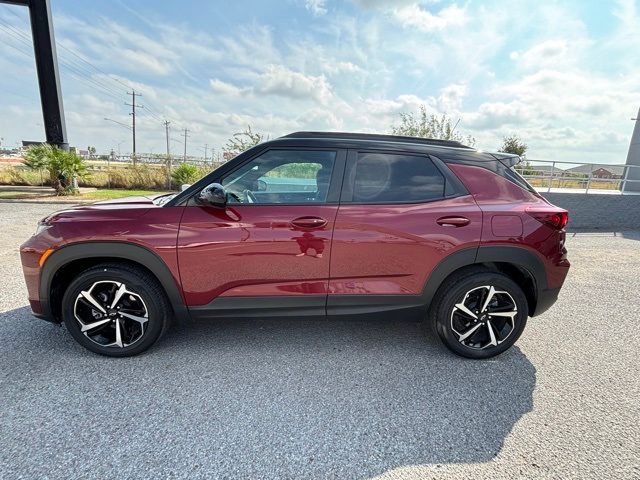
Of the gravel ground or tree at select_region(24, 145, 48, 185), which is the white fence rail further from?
tree at select_region(24, 145, 48, 185)

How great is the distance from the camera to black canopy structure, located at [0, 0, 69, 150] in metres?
11.2

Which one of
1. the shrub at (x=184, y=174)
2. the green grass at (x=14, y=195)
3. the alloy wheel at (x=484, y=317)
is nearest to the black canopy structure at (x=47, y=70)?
the green grass at (x=14, y=195)

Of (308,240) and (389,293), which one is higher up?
(308,240)

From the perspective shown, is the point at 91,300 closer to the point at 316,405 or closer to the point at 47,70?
the point at 316,405

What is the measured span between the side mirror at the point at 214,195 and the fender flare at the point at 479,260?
1.71 meters

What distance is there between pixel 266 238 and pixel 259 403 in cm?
114

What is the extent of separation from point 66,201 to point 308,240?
39.3 feet

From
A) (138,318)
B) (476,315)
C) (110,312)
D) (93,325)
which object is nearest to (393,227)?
(476,315)

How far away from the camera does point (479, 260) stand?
2605 millimetres

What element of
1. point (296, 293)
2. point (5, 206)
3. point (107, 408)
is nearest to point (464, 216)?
point (296, 293)

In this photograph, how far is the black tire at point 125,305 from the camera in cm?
250

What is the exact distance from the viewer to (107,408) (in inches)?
82.5

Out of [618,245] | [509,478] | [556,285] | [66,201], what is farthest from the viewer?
[66,201]

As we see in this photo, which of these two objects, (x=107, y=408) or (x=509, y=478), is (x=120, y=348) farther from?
(x=509, y=478)
